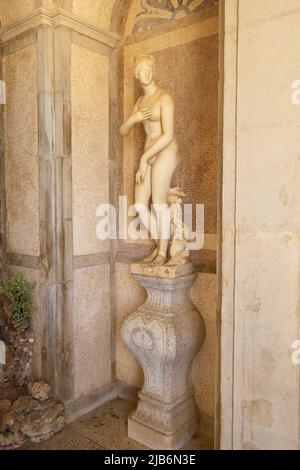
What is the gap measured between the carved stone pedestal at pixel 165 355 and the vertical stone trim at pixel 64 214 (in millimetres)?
564

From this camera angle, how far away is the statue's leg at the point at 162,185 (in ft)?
8.93

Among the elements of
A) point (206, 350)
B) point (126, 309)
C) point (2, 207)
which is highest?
point (2, 207)

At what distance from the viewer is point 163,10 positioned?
3037 millimetres

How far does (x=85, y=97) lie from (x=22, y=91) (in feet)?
1.81

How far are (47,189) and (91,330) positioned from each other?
1272 mm

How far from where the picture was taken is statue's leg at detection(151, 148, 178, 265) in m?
2.72

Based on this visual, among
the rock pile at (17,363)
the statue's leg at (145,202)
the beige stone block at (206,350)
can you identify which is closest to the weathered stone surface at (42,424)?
the rock pile at (17,363)

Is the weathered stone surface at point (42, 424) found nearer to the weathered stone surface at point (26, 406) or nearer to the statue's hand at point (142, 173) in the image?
the weathered stone surface at point (26, 406)

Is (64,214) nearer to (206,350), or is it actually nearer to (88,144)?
(88,144)

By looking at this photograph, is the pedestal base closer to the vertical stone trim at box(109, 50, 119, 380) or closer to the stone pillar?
the vertical stone trim at box(109, 50, 119, 380)

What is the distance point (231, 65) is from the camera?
2010mm

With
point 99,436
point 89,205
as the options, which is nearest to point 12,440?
point 99,436

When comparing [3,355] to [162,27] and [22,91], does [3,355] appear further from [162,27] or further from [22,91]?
[162,27]

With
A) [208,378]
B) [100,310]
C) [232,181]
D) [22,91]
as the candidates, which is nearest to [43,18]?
[22,91]
